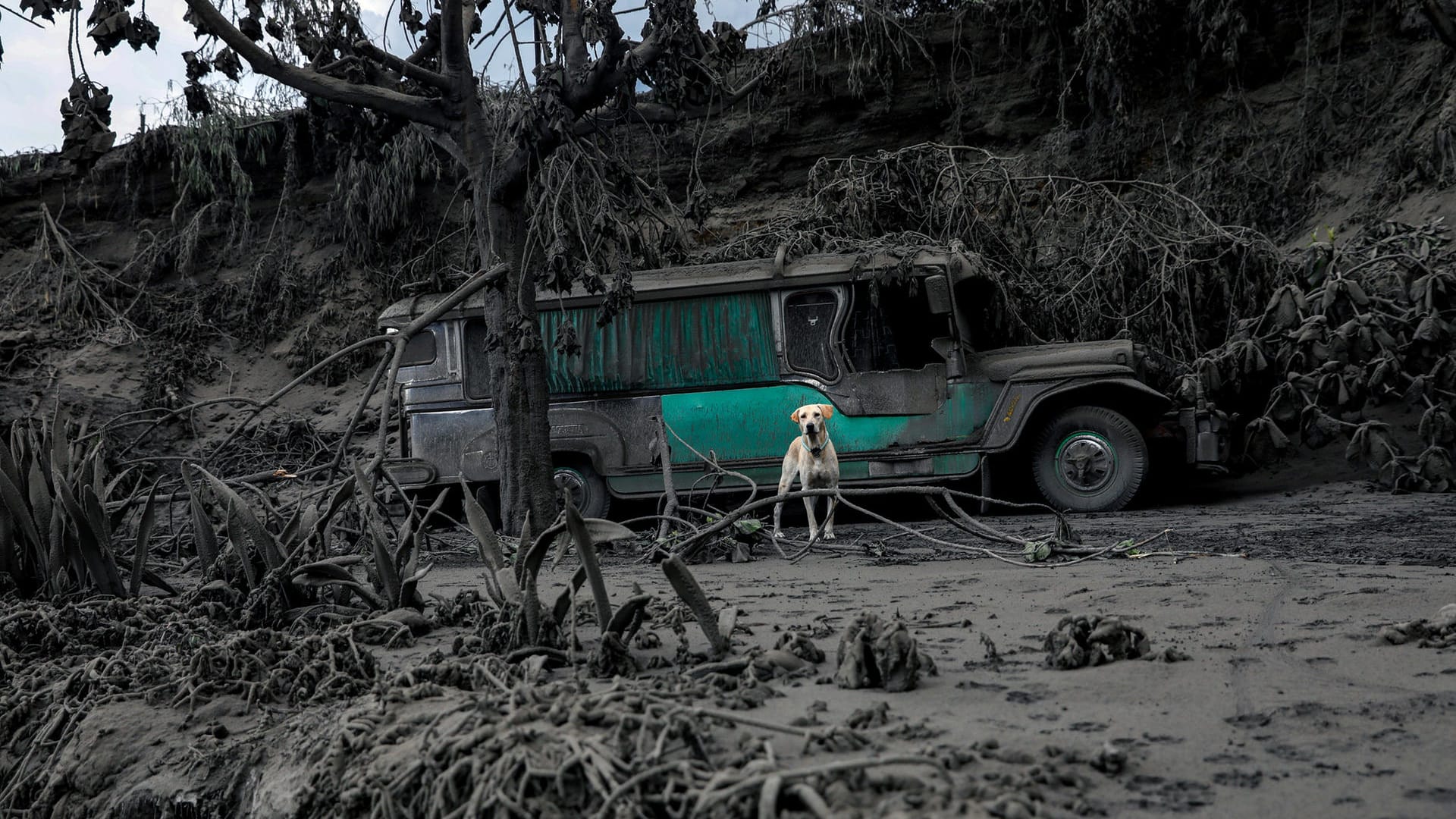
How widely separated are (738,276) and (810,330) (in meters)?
0.72

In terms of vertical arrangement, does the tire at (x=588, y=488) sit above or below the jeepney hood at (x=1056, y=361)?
below

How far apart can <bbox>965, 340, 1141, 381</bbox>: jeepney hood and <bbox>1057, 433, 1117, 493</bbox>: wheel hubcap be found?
501 millimetres

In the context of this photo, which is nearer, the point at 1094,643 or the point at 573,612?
the point at 1094,643

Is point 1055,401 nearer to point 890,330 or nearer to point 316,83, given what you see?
point 890,330

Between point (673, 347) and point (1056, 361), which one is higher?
point (673, 347)

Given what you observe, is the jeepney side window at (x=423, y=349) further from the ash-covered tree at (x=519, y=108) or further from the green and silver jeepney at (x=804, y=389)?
the ash-covered tree at (x=519, y=108)

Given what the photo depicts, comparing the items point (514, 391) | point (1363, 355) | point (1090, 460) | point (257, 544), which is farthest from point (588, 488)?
point (1363, 355)

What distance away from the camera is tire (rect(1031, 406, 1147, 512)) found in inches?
318

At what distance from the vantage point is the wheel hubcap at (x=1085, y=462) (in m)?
8.16

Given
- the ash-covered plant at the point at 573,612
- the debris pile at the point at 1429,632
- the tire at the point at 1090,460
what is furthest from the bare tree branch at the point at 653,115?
the debris pile at the point at 1429,632

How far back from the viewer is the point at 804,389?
856cm

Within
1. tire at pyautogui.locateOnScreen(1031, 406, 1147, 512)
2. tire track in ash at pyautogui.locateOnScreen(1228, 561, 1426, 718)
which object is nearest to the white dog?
tire at pyautogui.locateOnScreen(1031, 406, 1147, 512)

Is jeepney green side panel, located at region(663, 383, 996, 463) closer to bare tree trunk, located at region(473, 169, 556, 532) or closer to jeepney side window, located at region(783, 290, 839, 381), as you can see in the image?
jeepney side window, located at region(783, 290, 839, 381)

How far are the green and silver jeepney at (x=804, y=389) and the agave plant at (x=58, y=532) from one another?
155 inches
